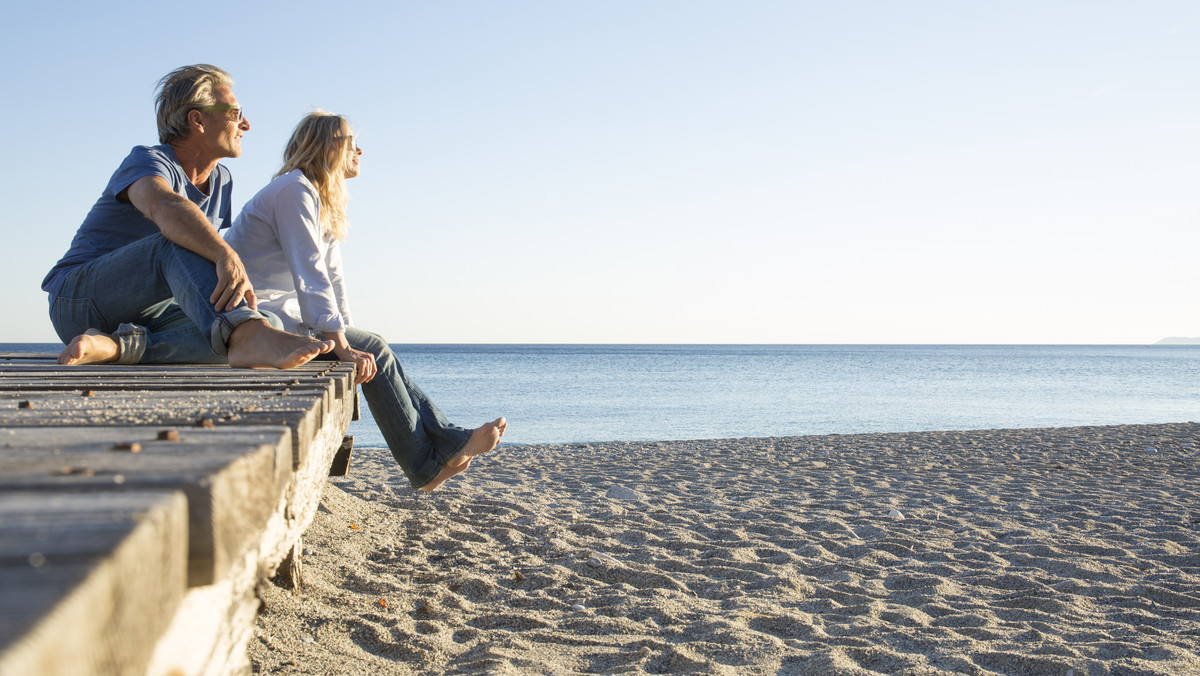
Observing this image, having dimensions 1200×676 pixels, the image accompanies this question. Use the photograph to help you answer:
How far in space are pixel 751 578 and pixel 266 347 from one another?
258 centimetres

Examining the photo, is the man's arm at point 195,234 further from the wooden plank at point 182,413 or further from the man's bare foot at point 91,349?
the wooden plank at point 182,413

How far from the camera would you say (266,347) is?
2973 mm

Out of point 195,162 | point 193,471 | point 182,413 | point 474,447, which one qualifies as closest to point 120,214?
point 195,162

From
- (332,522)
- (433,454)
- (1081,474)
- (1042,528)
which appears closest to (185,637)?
(433,454)

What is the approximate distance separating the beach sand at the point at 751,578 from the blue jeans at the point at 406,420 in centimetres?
63

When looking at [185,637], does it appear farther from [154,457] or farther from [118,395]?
[118,395]

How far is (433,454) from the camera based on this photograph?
3801mm

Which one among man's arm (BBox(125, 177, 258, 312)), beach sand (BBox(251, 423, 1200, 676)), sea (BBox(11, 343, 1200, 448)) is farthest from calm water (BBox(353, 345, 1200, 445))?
man's arm (BBox(125, 177, 258, 312))

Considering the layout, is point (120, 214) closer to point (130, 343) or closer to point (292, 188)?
point (130, 343)

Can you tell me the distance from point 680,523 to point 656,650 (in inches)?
97.6

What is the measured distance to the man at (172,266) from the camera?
3.02 m

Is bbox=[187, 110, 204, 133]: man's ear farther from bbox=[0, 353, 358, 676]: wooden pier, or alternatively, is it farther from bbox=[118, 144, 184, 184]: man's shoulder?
bbox=[0, 353, 358, 676]: wooden pier

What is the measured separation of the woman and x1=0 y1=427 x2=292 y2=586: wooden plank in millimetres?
2235

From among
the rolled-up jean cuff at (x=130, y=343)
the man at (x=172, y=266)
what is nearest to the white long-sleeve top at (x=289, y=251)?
the man at (x=172, y=266)
